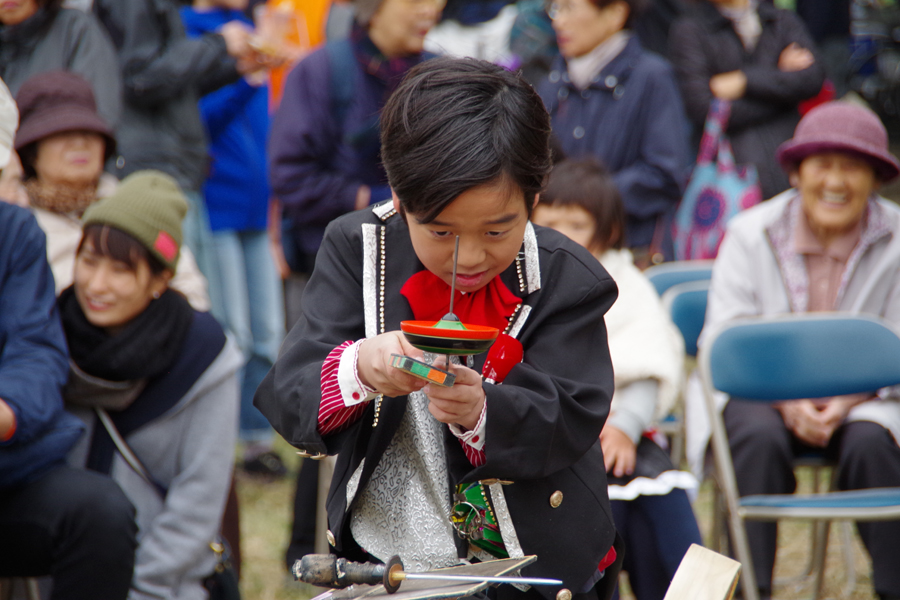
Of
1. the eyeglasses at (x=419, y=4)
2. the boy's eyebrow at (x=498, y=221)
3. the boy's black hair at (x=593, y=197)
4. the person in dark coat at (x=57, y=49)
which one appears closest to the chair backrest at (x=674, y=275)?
the boy's black hair at (x=593, y=197)

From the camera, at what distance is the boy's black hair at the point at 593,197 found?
277 centimetres

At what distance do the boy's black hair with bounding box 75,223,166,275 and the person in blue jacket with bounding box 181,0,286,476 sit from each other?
202cm

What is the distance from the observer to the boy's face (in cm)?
129

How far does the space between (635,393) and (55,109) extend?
1.99 metres

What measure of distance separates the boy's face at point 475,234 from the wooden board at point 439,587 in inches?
16.3

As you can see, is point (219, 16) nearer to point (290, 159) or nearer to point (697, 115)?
point (290, 159)

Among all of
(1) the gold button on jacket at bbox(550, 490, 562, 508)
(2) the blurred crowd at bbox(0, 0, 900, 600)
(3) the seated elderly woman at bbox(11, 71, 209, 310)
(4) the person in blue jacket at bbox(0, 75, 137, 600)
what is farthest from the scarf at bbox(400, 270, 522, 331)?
(3) the seated elderly woman at bbox(11, 71, 209, 310)

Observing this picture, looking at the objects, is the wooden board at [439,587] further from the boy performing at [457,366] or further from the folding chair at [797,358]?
the folding chair at [797,358]

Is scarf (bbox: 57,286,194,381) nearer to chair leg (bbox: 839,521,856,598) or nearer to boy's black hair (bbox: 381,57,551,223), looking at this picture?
boy's black hair (bbox: 381,57,551,223)

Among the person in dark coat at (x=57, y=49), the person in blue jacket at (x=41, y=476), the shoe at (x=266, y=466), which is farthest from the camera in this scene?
the shoe at (x=266, y=466)

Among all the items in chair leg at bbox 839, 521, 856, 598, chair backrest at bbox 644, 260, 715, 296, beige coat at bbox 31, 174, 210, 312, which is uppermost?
beige coat at bbox 31, 174, 210, 312

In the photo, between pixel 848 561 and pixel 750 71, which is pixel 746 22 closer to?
pixel 750 71

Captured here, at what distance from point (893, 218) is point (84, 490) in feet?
8.94

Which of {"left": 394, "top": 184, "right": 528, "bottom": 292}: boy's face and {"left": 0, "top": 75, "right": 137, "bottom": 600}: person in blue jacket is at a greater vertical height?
{"left": 394, "top": 184, "right": 528, "bottom": 292}: boy's face
